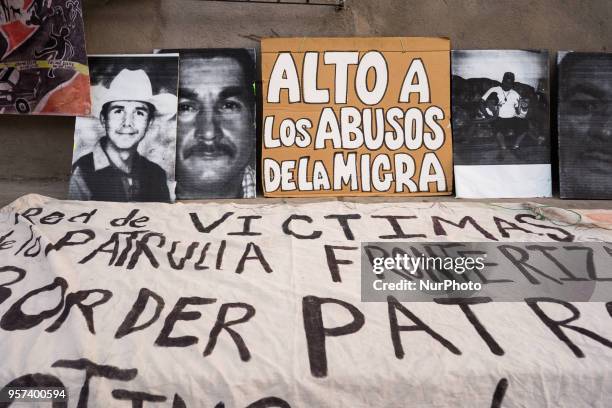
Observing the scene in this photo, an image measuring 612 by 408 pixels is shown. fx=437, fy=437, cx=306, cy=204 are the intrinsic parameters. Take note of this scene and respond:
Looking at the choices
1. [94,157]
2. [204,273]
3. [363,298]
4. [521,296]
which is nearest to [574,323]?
[521,296]

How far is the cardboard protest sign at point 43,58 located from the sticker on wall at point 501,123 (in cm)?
260

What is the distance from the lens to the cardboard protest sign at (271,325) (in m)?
1.39

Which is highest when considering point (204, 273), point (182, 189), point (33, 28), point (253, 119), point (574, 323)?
point (33, 28)

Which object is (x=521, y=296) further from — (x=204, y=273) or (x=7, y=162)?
(x=7, y=162)

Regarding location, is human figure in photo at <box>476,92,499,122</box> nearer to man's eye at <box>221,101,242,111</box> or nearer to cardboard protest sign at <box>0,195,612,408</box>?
cardboard protest sign at <box>0,195,612,408</box>

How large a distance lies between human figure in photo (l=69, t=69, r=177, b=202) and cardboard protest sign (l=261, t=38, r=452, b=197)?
A: 2.45ft

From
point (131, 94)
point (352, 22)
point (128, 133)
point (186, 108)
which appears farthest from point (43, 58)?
point (352, 22)

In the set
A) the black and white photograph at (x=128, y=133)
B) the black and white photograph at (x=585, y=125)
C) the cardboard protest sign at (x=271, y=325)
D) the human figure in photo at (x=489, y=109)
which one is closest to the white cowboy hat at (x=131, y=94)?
the black and white photograph at (x=128, y=133)

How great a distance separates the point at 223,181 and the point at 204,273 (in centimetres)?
119

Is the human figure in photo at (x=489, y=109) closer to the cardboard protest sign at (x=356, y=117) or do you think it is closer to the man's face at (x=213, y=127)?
the cardboard protest sign at (x=356, y=117)

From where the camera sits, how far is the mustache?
3051 mm

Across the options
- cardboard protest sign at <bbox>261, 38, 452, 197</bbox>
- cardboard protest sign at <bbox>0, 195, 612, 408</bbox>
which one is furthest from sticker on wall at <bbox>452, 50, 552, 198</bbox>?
cardboard protest sign at <bbox>0, 195, 612, 408</bbox>

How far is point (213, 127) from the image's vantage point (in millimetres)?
3072

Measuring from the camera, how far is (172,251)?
213 cm
